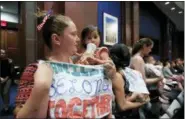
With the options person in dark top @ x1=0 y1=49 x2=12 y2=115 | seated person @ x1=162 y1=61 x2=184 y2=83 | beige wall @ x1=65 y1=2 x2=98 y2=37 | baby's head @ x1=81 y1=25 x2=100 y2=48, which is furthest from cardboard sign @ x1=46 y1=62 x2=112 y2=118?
beige wall @ x1=65 y1=2 x2=98 y2=37

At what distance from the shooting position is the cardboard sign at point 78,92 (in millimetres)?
1049

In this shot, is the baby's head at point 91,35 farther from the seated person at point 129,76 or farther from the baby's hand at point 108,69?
the baby's hand at point 108,69

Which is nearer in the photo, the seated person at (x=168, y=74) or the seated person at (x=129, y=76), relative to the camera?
the seated person at (x=129, y=76)

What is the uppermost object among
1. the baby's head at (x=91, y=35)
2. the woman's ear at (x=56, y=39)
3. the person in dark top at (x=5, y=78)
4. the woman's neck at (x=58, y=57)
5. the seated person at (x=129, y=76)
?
the baby's head at (x=91, y=35)

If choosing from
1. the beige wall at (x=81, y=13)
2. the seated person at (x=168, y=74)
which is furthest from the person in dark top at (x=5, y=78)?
the seated person at (x=168, y=74)

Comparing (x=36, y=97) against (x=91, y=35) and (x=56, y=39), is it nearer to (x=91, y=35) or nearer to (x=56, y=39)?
(x=56, y=39)

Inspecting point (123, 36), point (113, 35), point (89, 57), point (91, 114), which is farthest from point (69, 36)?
point (123, 36)

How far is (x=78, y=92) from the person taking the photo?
109cm

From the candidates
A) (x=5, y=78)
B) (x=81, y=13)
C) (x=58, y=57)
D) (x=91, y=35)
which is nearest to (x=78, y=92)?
(x=58, y=57)

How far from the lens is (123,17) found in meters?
8.69

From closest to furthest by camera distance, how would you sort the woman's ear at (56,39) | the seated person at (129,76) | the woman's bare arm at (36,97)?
the woman's bare arm at (36,97) → the woman's ear at (56,39) → the seated person at (129,76)

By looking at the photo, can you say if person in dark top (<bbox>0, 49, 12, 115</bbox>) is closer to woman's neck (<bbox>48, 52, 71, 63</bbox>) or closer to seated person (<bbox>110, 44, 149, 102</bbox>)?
seated person (<bbox>110, 44, 149, 102</bbox>)

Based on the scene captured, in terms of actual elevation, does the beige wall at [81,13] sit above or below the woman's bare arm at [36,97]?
above

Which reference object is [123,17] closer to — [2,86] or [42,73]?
[2,86]
